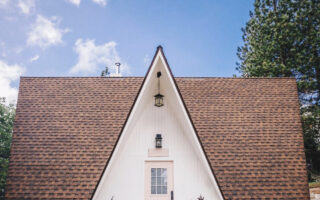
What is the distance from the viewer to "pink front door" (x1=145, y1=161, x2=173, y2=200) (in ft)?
26.3

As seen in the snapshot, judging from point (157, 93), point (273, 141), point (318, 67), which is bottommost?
point (273, 141)

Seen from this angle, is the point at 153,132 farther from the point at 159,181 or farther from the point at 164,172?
the point at 159,181

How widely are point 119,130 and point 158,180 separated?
2617 millimetres

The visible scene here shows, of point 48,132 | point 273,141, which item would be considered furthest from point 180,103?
point 48,132

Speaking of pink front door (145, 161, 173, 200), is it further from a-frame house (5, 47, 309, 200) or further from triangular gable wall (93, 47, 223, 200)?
triangular gable wall (93, 47, 223, 200)

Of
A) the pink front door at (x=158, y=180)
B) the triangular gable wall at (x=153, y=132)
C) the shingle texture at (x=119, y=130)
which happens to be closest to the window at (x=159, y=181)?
the pink front door at (x=158, y=180)

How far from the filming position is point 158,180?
8219 mm

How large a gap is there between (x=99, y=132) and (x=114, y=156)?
97.9 inches

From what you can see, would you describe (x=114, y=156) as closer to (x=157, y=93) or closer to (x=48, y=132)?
(x=157, y=93)

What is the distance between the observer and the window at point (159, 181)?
8.09 m

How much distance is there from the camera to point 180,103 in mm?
7840

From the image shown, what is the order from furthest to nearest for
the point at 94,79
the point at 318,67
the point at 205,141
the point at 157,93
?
the point at 318,67 → the point at 94,79 → the point at 205,141 → the point at 157,93

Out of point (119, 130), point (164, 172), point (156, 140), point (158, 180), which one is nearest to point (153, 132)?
point (156, 140)

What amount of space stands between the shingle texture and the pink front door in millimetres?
1699
